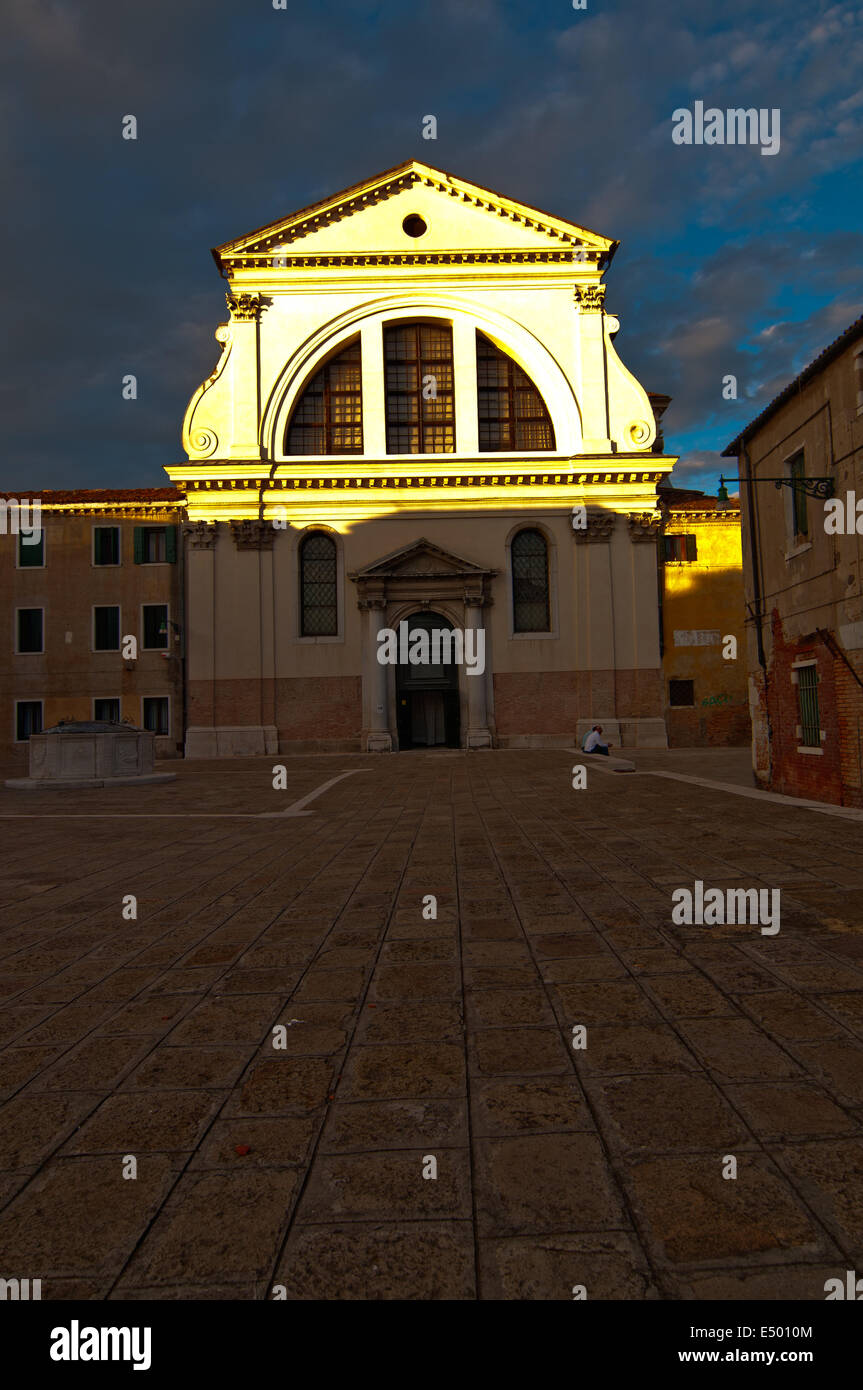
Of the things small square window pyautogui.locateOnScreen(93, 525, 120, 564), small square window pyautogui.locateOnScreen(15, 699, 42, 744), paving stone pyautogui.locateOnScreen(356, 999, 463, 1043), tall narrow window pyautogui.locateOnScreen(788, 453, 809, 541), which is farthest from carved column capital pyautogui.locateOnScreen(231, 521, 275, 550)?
paving stone pyautogui.locateOnScreen(356, 999, 463, 1043)

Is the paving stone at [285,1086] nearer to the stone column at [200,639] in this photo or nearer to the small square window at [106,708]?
the stone column at [200,639]

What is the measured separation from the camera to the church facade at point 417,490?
2867cm

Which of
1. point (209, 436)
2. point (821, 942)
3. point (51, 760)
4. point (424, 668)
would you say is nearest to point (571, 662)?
point (424, 668)

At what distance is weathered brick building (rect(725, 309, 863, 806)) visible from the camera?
11125mm

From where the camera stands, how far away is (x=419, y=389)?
30188 mm

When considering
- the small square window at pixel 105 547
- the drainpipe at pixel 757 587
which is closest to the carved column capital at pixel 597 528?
the drainpipe at pixel 757 587

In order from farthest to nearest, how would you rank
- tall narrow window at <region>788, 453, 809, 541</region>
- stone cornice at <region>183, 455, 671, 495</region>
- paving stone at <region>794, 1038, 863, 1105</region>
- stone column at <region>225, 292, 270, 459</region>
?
stone column at <region>225, 292, 270, 459</region>, stone cornice at <region>183, 455, 671, 495</region>, tall narrow window at <region>788, 453, 809, 541</region>, paving stone at <region>794, 1038, 863, 1105</region>

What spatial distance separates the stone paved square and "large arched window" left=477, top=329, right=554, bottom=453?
25.1 metres

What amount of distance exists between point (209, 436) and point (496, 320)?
35.7ft

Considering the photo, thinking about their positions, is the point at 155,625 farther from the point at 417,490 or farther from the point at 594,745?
the point at 594,745

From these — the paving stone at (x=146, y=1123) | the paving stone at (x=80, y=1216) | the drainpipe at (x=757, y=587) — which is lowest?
the paving stone at (x=80, y=1216)

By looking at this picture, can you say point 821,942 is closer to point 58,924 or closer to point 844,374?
point 58,924

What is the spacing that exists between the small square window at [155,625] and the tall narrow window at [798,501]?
23.9 metres

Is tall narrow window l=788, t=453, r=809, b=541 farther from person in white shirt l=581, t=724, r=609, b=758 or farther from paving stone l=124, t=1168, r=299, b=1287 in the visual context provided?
paving stone l=124, t=1168, r=299, b=1287
